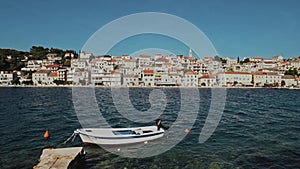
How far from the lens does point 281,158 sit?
12.1 meters

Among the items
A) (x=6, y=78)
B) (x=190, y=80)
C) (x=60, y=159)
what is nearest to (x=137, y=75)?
(x=190, y=80)

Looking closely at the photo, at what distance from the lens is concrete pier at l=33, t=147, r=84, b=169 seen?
864cm

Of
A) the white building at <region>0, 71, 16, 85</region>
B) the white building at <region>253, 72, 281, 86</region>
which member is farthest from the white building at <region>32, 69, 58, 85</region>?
the white building at <region>253, 72, 281, 86</region>

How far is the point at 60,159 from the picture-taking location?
920 centimetres

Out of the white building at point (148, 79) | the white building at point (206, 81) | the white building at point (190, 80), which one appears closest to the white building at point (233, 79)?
the white building at point (206, 81)

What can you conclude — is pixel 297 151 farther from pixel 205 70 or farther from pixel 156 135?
pixel 205 70

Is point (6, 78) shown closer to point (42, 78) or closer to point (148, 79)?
point (42, 78)

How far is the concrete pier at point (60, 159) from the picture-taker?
8641 mm

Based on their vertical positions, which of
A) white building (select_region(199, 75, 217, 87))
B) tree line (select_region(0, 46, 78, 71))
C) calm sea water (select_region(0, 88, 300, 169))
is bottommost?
calm sea water (select_region(0, 88, 300, 169))

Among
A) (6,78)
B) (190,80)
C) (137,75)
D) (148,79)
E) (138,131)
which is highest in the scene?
(137,75)

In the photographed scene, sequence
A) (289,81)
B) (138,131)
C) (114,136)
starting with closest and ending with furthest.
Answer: (114,136), (138,131), (289,81)

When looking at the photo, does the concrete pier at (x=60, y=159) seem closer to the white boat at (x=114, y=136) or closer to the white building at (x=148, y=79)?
the white boat at (x=114, y=136)

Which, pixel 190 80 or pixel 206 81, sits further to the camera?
pixel 206 81

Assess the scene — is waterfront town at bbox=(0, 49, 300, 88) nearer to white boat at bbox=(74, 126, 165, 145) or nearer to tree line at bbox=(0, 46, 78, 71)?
tree line at bbox=(0, 46, 78, 71)
